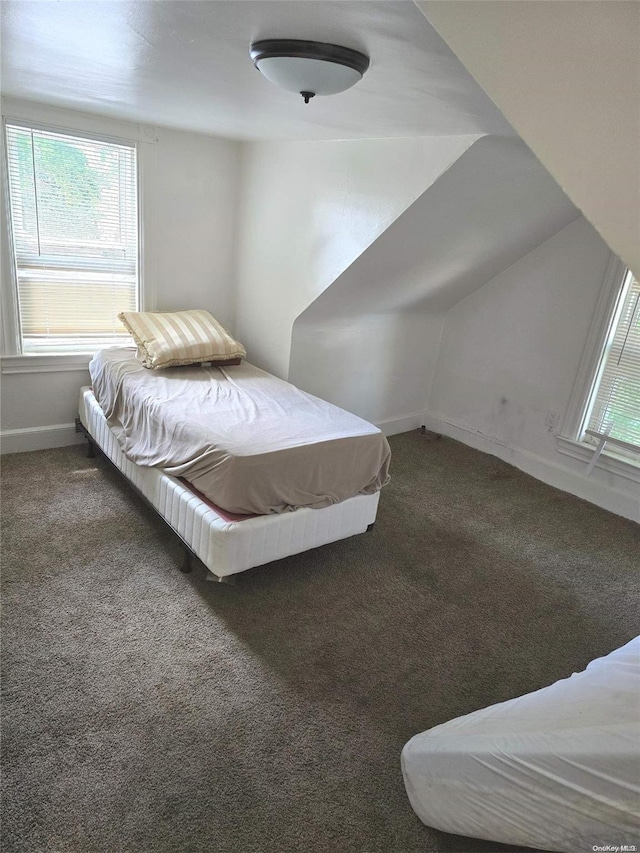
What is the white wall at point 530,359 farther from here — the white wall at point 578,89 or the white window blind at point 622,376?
the white wall at point 578,89

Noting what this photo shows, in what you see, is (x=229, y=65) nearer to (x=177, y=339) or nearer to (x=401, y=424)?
(x=177, y=339)

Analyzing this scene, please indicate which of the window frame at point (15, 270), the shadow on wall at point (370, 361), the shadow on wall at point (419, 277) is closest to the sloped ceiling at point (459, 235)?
the shadow on wall at point (419, 277)

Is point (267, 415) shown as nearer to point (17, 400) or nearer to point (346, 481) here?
point (346, 481)

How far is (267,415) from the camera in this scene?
253 centimetres

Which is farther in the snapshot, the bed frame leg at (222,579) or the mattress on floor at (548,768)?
the bed frame leg at (222,579)

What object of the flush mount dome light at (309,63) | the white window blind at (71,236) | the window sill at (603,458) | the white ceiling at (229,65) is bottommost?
the window sill at (603,458)

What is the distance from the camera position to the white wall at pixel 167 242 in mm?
3133

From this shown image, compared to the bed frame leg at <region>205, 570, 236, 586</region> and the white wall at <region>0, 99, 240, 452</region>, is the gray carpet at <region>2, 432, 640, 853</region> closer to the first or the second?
the bed frame leg at <region>205, 570, 236, 586</region>

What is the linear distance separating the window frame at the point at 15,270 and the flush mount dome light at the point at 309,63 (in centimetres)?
185

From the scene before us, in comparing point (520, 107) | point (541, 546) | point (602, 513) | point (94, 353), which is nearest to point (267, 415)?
point (94, 353)

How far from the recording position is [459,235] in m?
3.02

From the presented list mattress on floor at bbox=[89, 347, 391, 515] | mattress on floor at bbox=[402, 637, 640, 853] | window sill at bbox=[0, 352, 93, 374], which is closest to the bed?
mattress on floor at bbox=[89, 347, 391, 515]

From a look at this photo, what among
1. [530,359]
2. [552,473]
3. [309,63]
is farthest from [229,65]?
[552,473]

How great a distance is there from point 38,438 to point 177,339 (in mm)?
1115
